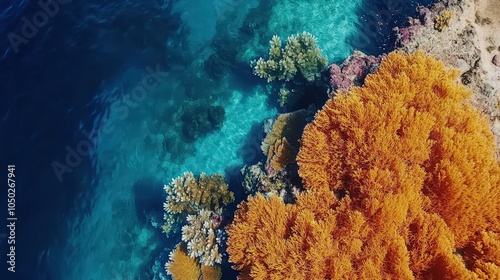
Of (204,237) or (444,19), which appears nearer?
(444,19)

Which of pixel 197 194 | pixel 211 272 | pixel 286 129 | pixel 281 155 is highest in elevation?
pixel 281 155

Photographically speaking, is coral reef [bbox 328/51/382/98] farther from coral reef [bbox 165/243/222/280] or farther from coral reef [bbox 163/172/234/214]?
coral reef [bbox 165/243/222/280]

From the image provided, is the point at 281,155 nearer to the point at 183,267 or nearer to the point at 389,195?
the point at 389,195

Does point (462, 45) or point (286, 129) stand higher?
point (462, 45)

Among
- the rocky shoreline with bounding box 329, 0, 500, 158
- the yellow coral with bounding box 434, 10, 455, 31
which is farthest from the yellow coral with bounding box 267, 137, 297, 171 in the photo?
the yellow coral with bounding box 434, 10, 455, 31

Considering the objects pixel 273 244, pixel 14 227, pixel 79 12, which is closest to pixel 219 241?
pixel 273 244

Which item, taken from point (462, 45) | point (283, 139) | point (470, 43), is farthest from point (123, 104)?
point (470, 43)

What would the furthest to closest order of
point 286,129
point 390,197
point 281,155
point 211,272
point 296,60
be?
point 296,60 → point 286,129 → point 211,272 → point 281,155 → point 390,197

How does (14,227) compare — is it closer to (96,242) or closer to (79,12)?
(96,242)
